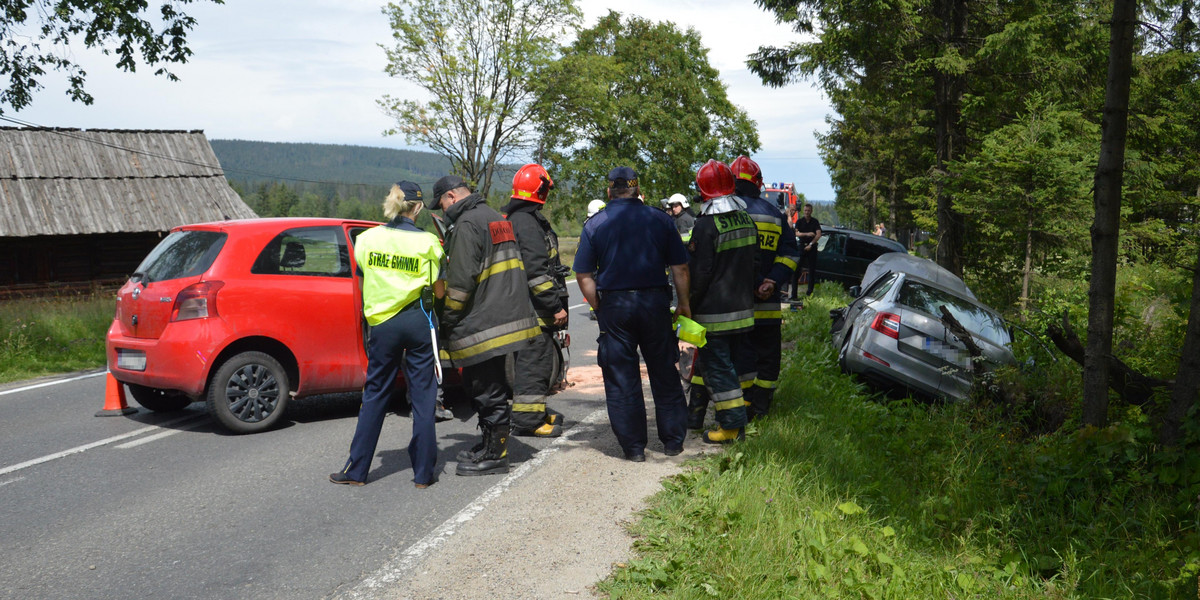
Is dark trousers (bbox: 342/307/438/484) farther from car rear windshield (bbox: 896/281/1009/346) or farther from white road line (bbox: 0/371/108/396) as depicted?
white road line (bbox: 0/371/108/396)

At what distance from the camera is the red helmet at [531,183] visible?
654 cm

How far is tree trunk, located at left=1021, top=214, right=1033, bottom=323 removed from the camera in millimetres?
14680

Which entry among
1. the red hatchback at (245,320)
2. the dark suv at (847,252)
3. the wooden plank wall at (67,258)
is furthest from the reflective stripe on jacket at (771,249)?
the wooden plank wall at (67,258)

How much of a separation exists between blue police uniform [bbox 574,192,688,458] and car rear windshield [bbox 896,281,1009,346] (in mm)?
3482

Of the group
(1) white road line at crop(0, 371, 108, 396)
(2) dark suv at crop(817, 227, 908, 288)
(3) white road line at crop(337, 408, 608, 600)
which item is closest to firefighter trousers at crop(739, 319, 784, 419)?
(3) white road line at crop(337, 408, 608, 600)

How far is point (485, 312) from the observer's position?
5672 millimetres

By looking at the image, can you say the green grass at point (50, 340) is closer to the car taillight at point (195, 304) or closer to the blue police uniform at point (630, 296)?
the car taillight at point (195, 304)

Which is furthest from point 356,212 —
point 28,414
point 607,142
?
point 28,414

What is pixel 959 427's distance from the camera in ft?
23.0

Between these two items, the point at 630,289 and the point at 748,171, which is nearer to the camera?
the point at 630,289

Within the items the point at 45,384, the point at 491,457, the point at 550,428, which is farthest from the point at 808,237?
the point at 45,384

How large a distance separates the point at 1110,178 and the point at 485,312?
13.8 feet

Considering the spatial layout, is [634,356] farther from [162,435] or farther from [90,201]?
[90,201]

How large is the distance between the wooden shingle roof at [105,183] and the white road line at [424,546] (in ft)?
86.0
